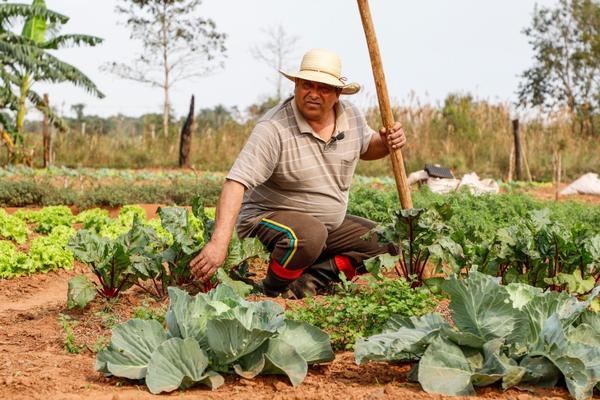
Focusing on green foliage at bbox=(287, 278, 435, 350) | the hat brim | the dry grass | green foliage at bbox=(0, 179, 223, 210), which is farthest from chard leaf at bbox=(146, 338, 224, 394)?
the dry grass

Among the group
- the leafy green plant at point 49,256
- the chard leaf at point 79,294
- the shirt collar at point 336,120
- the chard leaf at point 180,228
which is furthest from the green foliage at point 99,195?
the chard leaf at point 79,294

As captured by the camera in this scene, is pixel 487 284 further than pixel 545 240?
No

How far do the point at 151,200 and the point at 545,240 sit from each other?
329 inches

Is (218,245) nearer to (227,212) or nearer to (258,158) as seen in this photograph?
(227,212)

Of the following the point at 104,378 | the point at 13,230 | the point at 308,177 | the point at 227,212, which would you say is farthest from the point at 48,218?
the point at 104,378

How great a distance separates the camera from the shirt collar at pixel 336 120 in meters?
5.16

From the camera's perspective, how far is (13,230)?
8.38m

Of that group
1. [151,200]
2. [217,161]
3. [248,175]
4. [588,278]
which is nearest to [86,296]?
[248,175]

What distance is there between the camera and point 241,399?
3145 mm

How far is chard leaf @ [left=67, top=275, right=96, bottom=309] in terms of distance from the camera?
471 centimetres

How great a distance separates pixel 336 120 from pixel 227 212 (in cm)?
112

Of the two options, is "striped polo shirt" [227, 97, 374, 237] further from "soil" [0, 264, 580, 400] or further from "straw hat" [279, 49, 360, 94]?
"soil" [0, 264, 580, 400]

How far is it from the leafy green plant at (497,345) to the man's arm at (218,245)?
1.32 m

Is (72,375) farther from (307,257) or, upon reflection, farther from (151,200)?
(151,200)
